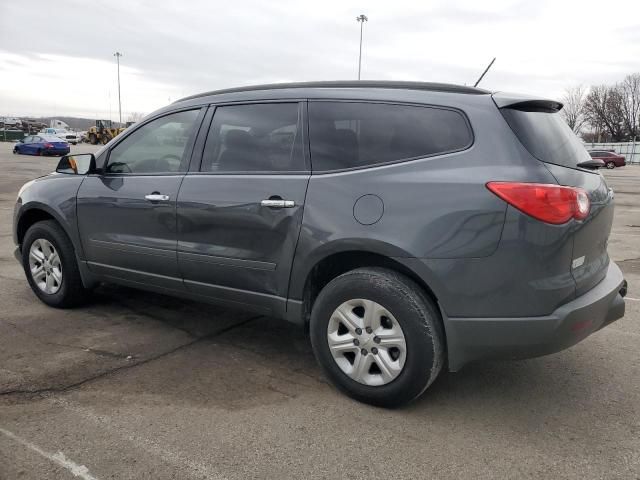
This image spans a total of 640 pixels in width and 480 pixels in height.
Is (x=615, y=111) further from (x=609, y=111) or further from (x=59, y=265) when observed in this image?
(x=59, y=265)

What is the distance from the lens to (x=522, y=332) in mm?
2736

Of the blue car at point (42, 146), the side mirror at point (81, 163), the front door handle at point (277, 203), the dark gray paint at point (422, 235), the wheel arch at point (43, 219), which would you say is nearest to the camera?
Result: the dark gray paint at point (422, 235)

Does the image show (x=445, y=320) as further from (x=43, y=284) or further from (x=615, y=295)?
(x=43, y=284)

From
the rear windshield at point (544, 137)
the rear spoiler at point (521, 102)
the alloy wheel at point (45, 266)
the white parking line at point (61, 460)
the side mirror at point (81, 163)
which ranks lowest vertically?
the white parking line at point (61, 460)

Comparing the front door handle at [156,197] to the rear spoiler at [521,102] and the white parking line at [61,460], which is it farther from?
the rear spoiler at [521,102]

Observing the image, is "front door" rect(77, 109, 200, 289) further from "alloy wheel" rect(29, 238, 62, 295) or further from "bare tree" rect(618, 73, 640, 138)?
"bare tree" rect(618, 73, 640, 138)

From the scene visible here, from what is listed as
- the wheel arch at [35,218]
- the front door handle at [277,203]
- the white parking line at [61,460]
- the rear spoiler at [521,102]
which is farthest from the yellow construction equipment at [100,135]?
the rear spoiler at [521,102]

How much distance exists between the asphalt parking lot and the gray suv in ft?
1.14

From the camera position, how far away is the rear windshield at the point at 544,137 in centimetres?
285

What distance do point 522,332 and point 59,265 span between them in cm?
369

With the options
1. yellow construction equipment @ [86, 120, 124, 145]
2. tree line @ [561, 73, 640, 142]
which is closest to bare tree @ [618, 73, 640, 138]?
tree line @ [561, 73, 640, 142]

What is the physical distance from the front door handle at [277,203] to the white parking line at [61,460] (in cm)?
165

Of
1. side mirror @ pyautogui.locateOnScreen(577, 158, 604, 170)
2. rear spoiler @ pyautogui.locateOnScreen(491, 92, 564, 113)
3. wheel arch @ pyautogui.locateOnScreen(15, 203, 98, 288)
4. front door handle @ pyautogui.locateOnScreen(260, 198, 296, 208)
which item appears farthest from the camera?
wheel arch @ pyautogui.locateOnScreen(15, 203, 98, 288)

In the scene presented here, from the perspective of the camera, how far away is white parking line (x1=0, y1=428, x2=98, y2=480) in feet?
8.07
